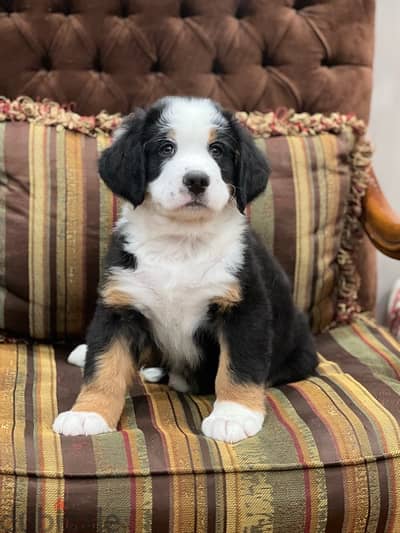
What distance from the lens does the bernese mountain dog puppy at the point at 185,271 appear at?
165 cm

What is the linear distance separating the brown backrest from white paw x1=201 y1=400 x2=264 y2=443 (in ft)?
3.47

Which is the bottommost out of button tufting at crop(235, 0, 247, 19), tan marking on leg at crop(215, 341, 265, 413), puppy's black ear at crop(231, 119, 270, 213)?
tan marking on leg at crop(215, 341, 265, 413)

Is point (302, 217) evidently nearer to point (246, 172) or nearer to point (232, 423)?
point (246, 172)

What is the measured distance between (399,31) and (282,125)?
29.5 inches

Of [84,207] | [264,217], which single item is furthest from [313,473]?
[84,207]

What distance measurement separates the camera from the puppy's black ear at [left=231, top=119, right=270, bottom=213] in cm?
175

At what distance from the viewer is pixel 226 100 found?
2486 mm

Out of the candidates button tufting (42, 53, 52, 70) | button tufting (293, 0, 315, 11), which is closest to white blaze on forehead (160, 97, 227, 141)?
button tufting (42, 53, 52, 70)

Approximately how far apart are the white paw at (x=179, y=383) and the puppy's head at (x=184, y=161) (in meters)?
0.41

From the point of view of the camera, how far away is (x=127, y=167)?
1.70 m

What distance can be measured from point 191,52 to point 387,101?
0.82 meters

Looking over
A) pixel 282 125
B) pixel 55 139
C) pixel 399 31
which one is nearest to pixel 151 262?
pixel 55 139

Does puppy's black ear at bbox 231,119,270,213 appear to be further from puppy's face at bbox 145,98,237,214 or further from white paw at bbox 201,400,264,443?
white paw at bbox 201,400,264,443

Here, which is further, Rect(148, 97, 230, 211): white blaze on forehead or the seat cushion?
Rect(148, 97, 230, 211): white blaze on forehead
